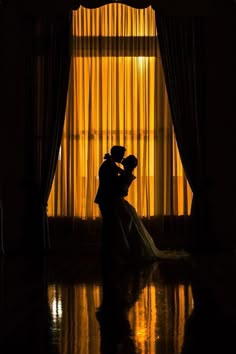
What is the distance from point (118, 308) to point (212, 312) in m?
0.62

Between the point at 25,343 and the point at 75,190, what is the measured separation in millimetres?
5762

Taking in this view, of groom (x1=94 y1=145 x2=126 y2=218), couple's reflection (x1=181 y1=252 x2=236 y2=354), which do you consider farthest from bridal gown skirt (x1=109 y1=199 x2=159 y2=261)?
couple's reflection (x1=181 y1=252 x2=236 y2=354)

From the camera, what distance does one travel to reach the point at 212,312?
4.46m

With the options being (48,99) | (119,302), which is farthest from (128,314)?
(48,99)

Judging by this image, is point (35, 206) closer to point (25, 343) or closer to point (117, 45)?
point (117, 45)

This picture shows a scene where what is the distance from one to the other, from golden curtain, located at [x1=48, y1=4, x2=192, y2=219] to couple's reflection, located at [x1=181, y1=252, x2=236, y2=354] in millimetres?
2275

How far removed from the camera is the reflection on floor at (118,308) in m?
3.58

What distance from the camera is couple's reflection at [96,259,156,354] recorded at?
3574 mm

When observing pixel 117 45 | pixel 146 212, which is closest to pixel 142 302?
pixel 146 212

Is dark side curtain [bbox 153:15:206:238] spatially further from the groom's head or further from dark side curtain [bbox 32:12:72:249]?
the groom's head

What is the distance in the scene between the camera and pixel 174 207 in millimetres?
9312

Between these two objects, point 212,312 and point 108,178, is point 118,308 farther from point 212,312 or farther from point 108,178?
point 108,178

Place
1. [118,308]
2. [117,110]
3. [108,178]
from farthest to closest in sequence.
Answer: [117,110] < [108,178] < [118,308]

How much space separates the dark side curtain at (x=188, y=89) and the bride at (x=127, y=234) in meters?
1.35
